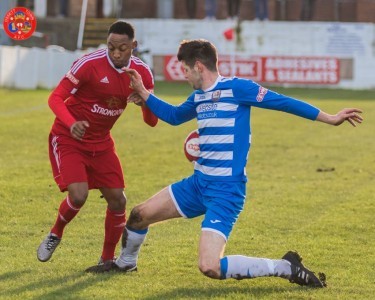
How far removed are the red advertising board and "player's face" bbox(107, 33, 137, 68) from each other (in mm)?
31361

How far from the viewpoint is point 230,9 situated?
43.5 metres

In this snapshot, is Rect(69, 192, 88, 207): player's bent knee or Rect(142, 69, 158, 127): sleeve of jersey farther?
Rect(142, 69, 158, 127): sleeve of jersey

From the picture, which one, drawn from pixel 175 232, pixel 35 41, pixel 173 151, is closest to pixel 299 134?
pixel 173 151

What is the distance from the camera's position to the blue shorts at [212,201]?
7941mm

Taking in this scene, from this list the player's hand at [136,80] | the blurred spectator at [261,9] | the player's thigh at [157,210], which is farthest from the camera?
the blurred spectator at [261,9]

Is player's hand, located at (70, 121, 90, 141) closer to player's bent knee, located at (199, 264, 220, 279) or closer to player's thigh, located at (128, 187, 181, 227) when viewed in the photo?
player's thigh, located at (128, 187, 181, 227)

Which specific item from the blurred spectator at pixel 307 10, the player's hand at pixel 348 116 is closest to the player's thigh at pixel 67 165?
the player's hand at pixel 348 116

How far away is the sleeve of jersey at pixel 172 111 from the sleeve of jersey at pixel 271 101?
1.52ft

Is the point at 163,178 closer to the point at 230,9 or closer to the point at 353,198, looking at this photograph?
the point at 353,198

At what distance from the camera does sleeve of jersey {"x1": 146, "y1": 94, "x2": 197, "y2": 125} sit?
834 cm

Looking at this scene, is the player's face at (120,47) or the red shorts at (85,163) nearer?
the player's face at (120,47)

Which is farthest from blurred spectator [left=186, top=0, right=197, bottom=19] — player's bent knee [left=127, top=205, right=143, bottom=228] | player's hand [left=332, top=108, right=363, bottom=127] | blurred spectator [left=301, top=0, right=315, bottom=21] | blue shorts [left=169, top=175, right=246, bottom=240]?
player's hand [left=332, top=108, right=363, bottom=127]

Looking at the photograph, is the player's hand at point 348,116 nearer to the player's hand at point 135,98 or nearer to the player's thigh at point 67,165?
the player's hand at point 135,98

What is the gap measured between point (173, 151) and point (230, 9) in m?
25.7
